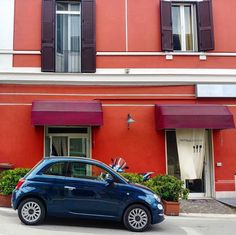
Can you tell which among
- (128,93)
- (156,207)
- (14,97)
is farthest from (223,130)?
(14,97)

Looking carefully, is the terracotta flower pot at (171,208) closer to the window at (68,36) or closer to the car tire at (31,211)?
the car tire at (31,211)

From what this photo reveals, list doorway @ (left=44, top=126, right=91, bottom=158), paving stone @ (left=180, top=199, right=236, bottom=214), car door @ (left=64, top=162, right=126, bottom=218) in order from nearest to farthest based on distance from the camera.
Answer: car door @ (left=64, top=162, right=126, bottom=218) → paving stone @ (left=180, top=199, right=236, bottom=214) → doorway @ (left=44, top=126, right=91, bottom=158)

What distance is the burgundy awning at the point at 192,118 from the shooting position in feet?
47.8

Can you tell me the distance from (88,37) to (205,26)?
14.5 ft

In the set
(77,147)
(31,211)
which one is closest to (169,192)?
(77,147)

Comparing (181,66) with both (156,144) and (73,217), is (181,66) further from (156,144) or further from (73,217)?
(73,217)

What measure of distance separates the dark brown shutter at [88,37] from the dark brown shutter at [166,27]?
8.34ft

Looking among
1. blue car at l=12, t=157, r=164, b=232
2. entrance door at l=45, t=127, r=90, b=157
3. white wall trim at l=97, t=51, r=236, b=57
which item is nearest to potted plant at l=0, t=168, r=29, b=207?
blue car at l=12, t=157, r=164, b=232

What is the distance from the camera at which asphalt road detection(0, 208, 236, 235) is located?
913cm

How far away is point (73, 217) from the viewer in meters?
9.55

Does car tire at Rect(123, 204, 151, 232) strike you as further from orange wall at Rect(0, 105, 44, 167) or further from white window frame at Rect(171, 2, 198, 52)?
white window frame at Rect(171, 2, 198, 52)

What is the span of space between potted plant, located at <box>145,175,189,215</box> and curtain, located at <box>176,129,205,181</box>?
2.45 meters

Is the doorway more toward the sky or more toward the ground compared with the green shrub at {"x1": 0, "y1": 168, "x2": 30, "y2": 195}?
more toward the sky

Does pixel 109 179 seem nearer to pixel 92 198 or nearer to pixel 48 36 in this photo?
pixel 92 198
